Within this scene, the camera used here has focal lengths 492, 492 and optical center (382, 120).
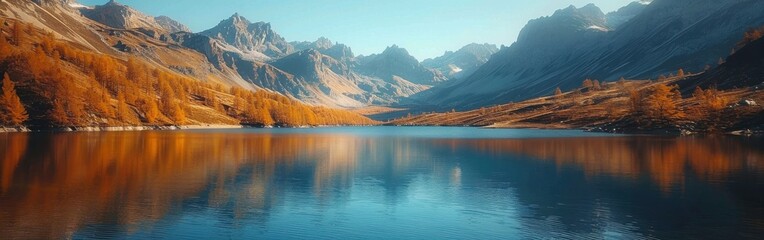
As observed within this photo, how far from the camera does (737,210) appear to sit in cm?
3672

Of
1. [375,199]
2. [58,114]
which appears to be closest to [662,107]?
[375,199]

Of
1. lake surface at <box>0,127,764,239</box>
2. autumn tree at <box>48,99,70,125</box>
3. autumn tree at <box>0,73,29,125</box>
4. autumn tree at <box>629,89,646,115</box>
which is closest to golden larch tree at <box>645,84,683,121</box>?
autumn tree at <box>629,89,646,115</box>

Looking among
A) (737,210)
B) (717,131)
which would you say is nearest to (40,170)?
(737,210)

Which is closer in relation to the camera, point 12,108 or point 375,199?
point 375,199

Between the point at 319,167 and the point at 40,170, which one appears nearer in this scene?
the point at 40,170

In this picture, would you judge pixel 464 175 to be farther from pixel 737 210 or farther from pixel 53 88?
pixel 53 88

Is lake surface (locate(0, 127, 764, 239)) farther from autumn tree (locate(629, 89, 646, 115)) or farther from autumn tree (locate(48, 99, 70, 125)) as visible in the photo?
autumn tree (locate(629, 89, 646, 115))

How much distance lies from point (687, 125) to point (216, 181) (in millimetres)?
156705

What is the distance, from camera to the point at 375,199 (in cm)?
4338

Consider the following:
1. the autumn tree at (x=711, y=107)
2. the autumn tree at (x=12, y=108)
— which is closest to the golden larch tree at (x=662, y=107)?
the autumn tree at (x=711, y=107)

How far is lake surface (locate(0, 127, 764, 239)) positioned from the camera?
3091cm

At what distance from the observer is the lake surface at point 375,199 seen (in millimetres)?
30906

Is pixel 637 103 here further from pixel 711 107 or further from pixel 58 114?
pixel 58 114

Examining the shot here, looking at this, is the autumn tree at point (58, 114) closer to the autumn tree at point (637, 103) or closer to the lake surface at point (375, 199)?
the lake surface at point (375, 199)
